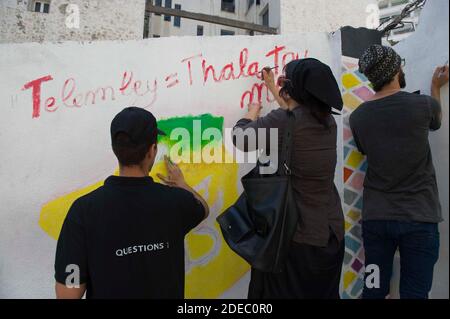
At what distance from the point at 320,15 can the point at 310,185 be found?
12.5 m

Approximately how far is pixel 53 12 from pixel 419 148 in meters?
10.9

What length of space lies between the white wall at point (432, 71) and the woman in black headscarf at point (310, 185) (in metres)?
0.71

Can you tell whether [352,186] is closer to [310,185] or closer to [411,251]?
[411,251]

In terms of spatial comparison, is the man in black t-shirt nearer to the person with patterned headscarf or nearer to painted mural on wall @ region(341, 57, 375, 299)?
the person with patterned headscarf

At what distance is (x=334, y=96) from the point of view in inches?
58.6

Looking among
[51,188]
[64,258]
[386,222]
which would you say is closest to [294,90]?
[386,222]

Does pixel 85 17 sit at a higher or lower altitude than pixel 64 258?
higher

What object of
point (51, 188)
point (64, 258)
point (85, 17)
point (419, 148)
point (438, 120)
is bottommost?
point (64, 258)

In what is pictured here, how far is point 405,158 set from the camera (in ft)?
5.45

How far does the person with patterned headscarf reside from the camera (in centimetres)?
163

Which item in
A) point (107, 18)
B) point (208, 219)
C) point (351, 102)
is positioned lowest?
point (208, 219)

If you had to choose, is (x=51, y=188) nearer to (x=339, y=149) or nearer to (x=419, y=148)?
(x=339, y=149)

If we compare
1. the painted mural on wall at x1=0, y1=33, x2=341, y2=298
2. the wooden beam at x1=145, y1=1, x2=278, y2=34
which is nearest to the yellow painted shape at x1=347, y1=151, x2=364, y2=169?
the painted mural on wall at x1=0, y1=33, x2=341, y2=298

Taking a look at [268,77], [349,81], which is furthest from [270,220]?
[349,81]
